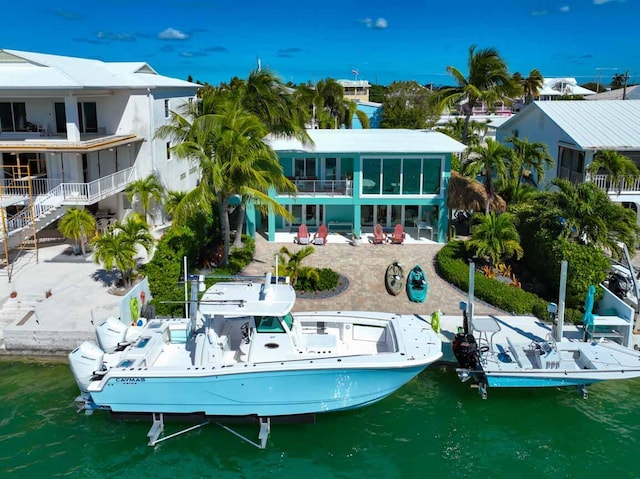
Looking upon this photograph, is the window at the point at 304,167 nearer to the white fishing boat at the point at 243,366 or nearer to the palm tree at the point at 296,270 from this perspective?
the palm tree at the point at 296,270

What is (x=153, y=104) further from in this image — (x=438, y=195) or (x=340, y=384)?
(x=340, y=384)

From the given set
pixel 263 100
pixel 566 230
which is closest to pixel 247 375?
pixel 566 230

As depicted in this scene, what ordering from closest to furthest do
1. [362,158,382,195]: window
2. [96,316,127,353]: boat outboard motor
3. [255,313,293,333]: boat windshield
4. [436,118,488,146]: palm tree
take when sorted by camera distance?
[255,313,293,333]: boat windshield < [96,316,127,353]: boat outboard motor < [362,158,382,195]: window < [436,118,488,146]: palm tree

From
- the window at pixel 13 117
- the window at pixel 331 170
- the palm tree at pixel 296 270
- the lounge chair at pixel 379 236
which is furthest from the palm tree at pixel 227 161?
the window at pixel 13 117

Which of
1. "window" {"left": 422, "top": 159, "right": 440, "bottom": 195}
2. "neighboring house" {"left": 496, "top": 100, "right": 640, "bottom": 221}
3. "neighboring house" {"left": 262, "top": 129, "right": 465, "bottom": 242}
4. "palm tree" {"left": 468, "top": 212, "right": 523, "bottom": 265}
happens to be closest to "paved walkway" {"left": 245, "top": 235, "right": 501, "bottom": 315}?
"neighboring house" {"left": 262, "top": 129, "right": 465, "bottom": 242}

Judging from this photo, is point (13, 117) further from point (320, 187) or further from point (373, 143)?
point (373, 143)

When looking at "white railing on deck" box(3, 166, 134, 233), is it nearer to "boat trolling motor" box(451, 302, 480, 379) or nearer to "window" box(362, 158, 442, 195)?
"window" box(362, 158, 442, 195)

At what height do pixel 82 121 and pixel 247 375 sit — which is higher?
pixel 82 121

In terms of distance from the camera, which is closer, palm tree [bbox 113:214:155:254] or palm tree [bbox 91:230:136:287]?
palm tree [bbox 91:230:136:287]
